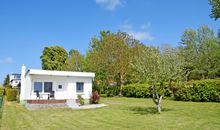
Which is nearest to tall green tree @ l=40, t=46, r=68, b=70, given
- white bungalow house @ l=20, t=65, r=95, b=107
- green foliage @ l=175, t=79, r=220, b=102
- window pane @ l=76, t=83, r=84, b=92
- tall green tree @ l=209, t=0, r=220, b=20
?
white bungalow house @ l=20, t=65, r=95, b=107

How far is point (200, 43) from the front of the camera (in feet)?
166

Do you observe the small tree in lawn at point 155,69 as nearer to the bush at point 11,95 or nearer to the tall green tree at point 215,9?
the tall green tree at point 215,9

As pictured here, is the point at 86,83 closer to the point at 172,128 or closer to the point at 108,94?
the point at 108,94

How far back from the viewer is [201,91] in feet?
82.8

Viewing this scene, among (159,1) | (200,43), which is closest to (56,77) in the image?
(159,1)

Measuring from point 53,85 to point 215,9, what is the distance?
1876 cm

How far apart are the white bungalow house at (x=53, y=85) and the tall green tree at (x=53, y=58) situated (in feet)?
92.0

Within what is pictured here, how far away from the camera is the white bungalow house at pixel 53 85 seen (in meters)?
28.4

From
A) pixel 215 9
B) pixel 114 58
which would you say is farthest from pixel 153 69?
pixel 114 58

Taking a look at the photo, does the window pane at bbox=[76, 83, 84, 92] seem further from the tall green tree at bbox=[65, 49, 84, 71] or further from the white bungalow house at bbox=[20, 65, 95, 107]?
the tall green tree at bbox=[65, 49, 84, 71]

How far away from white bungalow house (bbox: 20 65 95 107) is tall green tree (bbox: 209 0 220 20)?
15455 millimetres

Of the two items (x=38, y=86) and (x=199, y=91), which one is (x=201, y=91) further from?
(x=38, y=86)

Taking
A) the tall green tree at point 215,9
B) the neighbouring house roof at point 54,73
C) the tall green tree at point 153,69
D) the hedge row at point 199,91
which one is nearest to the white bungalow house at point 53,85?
the neighbouring house roof at point 54,73

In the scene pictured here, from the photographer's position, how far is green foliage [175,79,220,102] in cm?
2372
